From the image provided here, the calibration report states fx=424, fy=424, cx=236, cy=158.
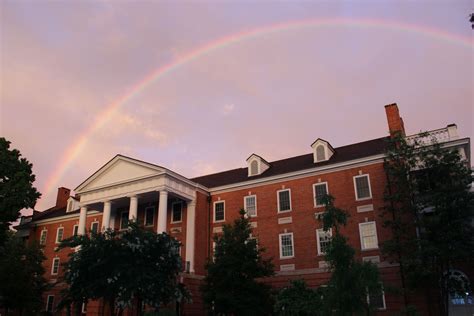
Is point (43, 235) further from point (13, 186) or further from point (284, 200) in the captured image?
point (284, 200)

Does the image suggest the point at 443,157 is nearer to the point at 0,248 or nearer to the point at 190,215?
the point at 190,215

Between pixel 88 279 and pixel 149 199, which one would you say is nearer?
pixel 88 279

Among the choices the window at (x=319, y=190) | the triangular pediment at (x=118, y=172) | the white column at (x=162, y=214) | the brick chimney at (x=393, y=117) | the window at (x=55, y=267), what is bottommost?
the window at (x=55, y=267)

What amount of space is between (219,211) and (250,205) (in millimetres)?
3197

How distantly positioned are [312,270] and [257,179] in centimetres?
890

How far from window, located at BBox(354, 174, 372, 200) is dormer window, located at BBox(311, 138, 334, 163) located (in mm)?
3620

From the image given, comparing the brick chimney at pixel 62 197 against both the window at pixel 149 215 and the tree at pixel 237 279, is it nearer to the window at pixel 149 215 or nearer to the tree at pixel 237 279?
the window at pixel 149 215

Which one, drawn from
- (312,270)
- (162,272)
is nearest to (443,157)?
(312,270)

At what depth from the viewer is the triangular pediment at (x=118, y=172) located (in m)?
35.7

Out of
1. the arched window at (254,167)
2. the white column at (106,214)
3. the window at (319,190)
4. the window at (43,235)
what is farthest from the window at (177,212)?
the window at (43,235)

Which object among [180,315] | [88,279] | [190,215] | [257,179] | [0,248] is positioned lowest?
[180,315]

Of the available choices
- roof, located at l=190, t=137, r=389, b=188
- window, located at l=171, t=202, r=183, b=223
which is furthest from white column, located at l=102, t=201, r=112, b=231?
roof, located at l=190, t=137, r=389, b=188

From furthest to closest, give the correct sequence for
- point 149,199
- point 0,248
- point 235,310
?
point 149,199
point 0,248
point 235,310

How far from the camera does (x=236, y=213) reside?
3597cm
